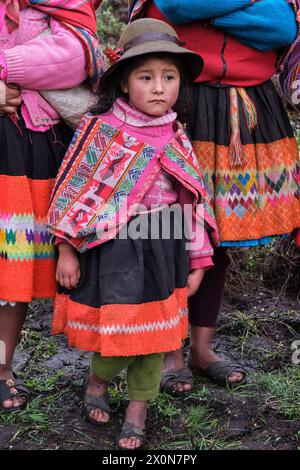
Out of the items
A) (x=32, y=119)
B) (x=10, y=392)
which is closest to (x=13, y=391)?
(x=10, y=392)

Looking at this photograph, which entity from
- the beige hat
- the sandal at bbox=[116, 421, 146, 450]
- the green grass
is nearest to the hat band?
the beige hat

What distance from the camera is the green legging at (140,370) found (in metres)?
2.62

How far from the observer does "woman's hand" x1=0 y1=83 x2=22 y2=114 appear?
8.35ft

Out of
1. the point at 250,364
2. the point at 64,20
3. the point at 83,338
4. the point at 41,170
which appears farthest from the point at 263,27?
the point at 250,364

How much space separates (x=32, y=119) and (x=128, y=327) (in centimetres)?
78

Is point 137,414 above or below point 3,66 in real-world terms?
below

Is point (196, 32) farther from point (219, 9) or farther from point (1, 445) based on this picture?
point (1, 445)

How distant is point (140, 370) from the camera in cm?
264

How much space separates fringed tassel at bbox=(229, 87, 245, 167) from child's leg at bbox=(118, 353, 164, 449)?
2.60ft

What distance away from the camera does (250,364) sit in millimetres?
3406

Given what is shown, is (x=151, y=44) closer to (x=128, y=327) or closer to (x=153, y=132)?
(x=153, y=132)

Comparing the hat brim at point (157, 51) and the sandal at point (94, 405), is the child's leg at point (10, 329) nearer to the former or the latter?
the sandal at point (94, 405)

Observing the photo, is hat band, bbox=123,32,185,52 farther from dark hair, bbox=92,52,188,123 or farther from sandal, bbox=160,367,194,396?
sandal, bbox=160,367,194,396

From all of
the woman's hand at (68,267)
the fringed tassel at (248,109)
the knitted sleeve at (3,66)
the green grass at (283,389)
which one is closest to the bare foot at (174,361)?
the green grass at (283,389)
